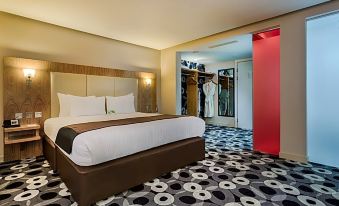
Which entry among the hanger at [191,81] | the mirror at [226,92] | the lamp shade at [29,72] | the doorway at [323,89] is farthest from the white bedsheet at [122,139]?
the mirror at [226,92]

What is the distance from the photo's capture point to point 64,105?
3.34 m

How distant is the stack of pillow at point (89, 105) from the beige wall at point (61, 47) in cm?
85

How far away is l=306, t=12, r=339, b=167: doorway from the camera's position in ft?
9.18

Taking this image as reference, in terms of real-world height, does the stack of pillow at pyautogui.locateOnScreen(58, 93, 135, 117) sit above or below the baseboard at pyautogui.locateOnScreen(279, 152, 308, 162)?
above

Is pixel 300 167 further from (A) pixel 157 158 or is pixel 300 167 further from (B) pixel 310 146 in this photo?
(A) pixel 157 158

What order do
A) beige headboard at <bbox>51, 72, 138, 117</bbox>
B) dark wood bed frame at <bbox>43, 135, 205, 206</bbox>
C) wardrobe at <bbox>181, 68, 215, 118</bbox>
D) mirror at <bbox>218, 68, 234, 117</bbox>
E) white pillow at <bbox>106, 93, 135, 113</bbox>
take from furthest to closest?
mirror at <bbox>218, 68, 234, 117</bbox> < wardrobe at <bbox>181, 68, 215, 118</bbox> < white pillow at <bbox>106, 93, 135, 113</bbox> < beige headboard at <bbox>51, 72, 138, 117</bbox> < dark wood bed frame at <bbox>43, 135, 205, 206</bbox>

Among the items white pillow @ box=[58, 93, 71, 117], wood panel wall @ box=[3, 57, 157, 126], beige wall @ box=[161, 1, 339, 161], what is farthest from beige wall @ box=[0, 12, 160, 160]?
beige wall @ box=[161, 1, 339, 161]

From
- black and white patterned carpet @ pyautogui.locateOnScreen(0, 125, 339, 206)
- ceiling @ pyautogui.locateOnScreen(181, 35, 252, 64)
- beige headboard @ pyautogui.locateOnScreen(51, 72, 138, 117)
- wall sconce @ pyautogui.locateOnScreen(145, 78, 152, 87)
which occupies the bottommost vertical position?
black and white patterned carpet @ pyautogui.locateOnScreen(0, 125, 339, 206)

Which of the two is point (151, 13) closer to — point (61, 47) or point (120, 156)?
point (61, 47)

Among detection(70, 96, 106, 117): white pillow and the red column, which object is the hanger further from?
detection(70, 96, 106, 117): white pillow

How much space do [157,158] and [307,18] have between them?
10.3 ft

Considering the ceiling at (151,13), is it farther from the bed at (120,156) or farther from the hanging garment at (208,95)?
the hanging garment at (208,95)

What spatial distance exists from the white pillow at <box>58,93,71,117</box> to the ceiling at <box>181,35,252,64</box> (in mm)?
3284

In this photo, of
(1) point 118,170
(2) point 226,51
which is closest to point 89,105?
(1) point 118,170
